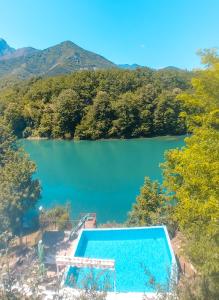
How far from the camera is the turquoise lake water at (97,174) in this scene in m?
19.3

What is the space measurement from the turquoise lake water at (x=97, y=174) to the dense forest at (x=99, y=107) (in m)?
6.94

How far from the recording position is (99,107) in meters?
55.3

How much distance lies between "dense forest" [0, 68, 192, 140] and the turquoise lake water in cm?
694

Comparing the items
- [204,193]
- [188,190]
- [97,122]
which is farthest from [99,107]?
[204,193]

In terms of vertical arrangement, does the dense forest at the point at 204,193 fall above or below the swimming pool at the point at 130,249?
above

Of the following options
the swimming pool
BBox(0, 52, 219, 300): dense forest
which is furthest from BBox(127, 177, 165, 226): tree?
the swimming pool

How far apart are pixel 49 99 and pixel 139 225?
52.6 m

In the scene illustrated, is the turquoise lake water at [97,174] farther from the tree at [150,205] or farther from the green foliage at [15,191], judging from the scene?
the green foliage at [15,191]

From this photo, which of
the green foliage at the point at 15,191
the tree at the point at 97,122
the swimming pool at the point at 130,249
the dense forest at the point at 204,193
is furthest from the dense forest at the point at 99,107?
the dense forest at the point at 204,193

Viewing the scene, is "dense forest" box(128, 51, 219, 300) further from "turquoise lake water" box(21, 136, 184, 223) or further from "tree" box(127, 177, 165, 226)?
"turquoise lake water" box(21, 136, 184, 223)

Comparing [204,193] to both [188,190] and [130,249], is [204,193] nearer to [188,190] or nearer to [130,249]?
[188,190]

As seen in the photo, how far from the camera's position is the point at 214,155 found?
6516 mm

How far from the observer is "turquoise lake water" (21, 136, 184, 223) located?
19312mm

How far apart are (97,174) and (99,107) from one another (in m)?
29.1
